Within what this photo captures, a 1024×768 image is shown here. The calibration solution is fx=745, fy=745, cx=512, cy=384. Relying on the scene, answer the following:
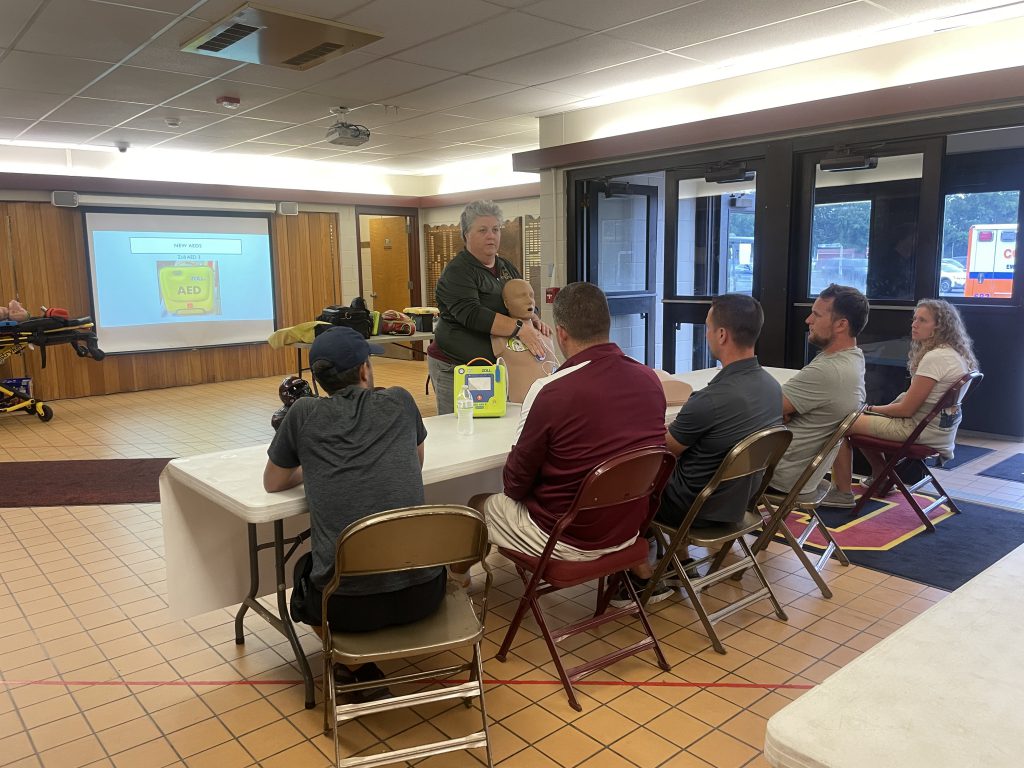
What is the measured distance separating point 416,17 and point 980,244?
15.0 ft

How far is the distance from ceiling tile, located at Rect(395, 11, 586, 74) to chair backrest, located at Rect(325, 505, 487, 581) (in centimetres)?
308

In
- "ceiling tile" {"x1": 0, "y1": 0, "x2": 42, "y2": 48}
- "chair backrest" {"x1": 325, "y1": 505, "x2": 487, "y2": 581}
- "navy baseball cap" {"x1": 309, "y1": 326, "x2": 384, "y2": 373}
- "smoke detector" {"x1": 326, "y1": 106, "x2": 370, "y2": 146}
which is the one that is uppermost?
"ceiling tile" {"x1": 0, "y1": 0, "x2": 42, "y2": 48}

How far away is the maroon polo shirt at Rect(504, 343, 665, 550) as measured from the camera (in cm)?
229

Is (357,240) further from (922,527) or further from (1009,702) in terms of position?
(1009,702)

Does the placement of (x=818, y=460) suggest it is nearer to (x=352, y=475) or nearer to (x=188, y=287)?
(x=352, y=475)

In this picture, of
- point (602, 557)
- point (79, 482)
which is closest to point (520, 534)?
point (602, 557)

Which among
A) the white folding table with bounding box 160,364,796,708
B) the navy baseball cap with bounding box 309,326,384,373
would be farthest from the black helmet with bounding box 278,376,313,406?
the navy baseball cap with bounding box 309,326,384,373

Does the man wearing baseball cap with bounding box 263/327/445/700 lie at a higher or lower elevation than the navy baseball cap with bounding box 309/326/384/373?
lower

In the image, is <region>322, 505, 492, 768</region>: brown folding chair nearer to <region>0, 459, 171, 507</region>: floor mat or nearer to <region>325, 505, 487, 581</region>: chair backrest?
<region>325, 505, 487, 581</region>: chair backrest

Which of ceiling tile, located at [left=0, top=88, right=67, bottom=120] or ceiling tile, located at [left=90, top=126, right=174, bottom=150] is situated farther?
ceiling tile, located at [left=90, top=126, right=174, bottom=150]

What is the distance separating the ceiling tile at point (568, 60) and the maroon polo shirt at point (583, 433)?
9.52 feet

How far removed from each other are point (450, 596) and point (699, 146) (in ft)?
14.6

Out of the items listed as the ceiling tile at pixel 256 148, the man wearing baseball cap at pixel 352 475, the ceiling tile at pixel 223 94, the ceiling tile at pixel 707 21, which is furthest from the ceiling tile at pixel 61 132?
the man wearing baseball cap at pixel 352 475

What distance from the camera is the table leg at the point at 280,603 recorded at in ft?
7.95
